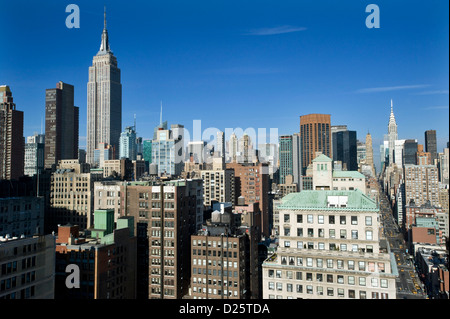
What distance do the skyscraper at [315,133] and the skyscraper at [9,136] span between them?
2654 inches

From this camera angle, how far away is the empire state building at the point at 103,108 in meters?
149

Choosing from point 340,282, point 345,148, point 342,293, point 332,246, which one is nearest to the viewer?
point 342,293

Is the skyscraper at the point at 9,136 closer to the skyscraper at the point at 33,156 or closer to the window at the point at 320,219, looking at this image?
the skyscraper at the point at 33,156

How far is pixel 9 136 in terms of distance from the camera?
67625 millimetres

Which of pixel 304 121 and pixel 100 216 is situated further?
pixel 304 121

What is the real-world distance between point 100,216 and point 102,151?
11681cm

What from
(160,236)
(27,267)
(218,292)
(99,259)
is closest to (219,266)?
(218,292)

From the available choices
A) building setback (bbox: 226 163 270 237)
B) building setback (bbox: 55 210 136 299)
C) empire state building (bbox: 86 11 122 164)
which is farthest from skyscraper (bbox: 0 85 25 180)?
empire state building (bbox: 86 11 122 164)

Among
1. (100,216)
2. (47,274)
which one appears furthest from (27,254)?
(100,216)

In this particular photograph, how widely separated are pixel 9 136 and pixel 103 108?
309ft

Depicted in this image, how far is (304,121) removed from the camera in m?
97.9

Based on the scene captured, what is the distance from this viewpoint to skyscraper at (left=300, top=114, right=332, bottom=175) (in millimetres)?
97375

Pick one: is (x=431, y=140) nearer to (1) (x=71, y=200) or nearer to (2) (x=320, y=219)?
(2) (x=320, y=219)
